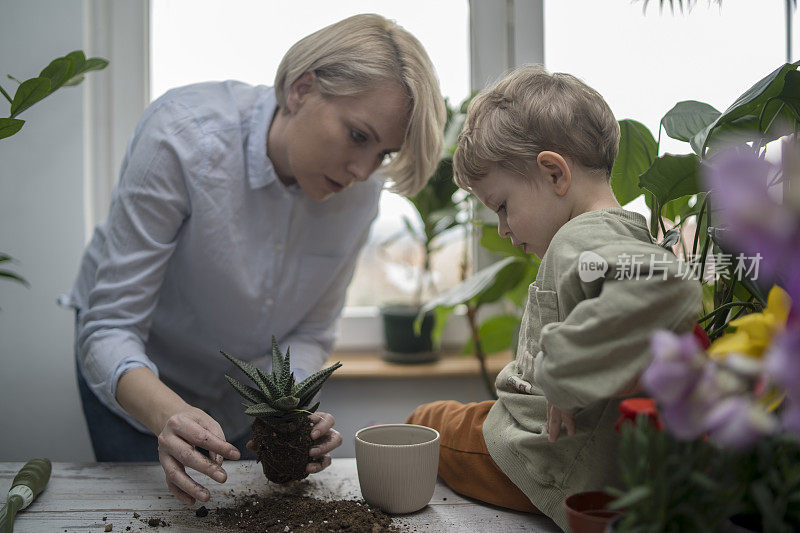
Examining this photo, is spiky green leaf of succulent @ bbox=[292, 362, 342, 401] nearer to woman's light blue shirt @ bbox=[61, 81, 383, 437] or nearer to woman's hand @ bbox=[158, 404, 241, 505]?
woman's hand @ bbox=[158, 404, 241, 505]

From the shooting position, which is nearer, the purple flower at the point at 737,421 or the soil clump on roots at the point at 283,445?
the purple flower at the point at 737,421

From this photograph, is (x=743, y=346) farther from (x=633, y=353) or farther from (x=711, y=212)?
(x=711, y=212)

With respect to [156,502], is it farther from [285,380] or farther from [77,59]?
[77,59]

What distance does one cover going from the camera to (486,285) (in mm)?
1499

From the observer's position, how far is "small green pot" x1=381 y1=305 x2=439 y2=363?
2.03m

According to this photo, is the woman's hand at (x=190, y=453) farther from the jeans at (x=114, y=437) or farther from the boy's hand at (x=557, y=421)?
the jeans at (x=114, y=437)

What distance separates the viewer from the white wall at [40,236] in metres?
1.81

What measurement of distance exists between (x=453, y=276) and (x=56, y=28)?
5.04 ft

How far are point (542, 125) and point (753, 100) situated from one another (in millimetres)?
280

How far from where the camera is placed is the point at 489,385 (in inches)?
74.9

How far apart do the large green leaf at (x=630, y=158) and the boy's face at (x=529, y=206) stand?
0.75ft

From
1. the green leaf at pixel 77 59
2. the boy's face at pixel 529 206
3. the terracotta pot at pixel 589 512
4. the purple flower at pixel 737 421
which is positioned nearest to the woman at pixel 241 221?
the green leaf at pixel 77 59

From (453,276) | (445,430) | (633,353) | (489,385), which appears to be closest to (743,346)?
(633,353)

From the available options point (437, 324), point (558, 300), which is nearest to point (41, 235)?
point (437, 324)
